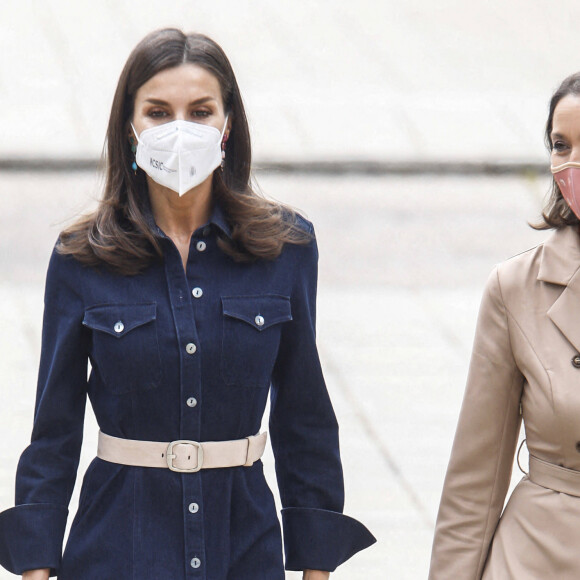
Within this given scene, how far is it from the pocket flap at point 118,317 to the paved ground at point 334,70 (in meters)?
9.99

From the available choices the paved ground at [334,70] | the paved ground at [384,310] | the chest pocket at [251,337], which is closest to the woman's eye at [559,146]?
the chest pocket at [251,337]

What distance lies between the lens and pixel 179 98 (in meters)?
3.32

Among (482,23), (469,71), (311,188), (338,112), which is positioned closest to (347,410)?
(311,188)

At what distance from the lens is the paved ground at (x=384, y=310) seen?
652 centimetres

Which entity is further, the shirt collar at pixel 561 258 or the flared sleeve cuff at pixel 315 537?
the flared sleeve cuff at pixel 315 537

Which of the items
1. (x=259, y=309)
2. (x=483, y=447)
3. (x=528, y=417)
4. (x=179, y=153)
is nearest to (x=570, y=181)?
(x=528, y=417)

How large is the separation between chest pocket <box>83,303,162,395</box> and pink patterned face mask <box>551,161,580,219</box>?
3.31 ft

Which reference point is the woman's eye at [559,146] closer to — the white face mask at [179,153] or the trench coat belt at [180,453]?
the white face mask at [179,153]

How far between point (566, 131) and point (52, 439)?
144 centimetres

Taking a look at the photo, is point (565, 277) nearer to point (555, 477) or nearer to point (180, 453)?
point (555, 477)

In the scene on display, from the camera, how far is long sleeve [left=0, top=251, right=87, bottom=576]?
129 inches

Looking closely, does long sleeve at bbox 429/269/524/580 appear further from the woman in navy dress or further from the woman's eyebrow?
the woman's eyebrow

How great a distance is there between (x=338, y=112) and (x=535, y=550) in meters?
11.7

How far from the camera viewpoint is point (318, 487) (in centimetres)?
343
